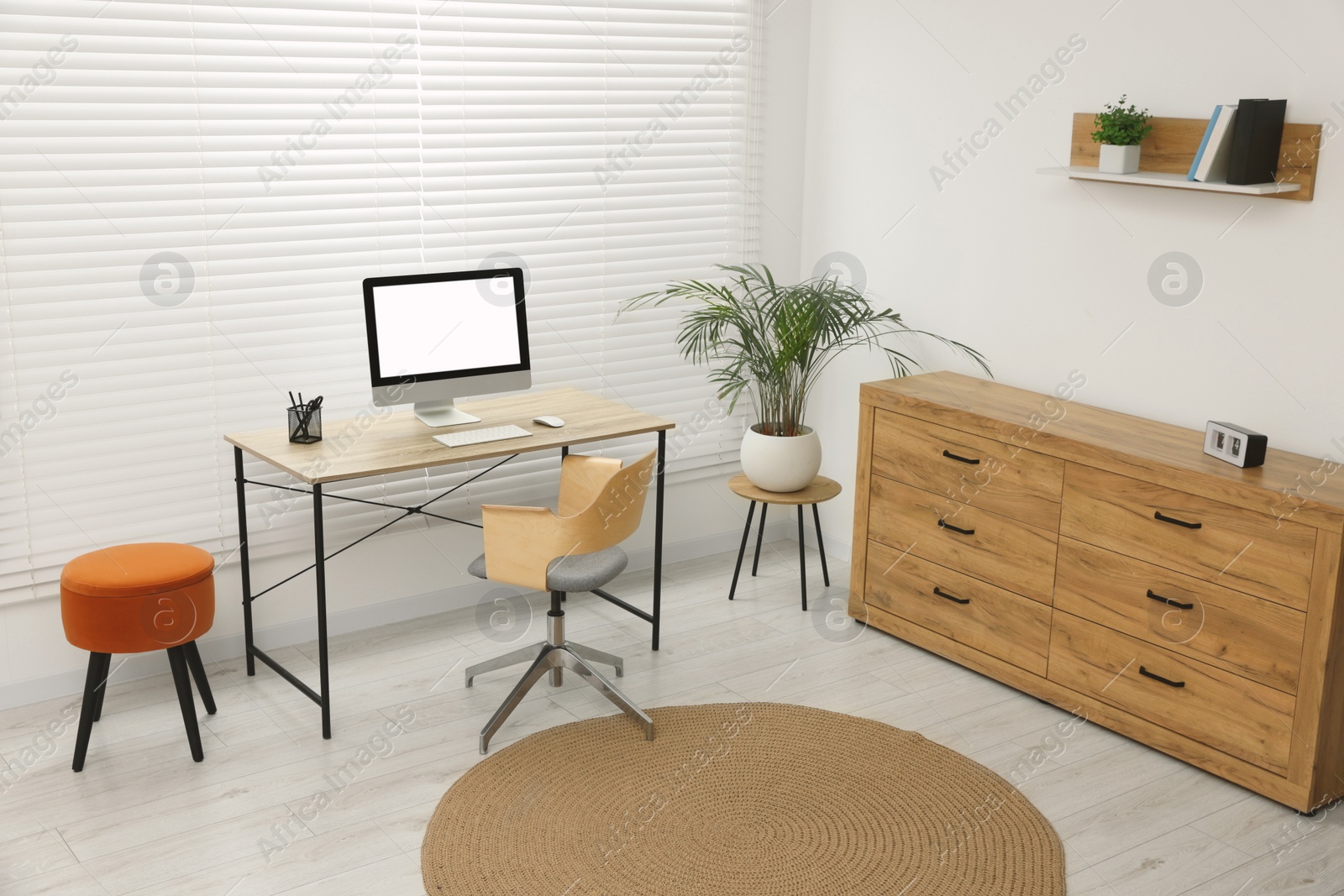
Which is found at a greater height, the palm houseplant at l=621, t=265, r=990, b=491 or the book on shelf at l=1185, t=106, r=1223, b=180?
the book on shelf at l=1185, t=106, r=1223, b=180

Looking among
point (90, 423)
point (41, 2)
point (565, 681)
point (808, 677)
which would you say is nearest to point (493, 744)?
point (565, 681)

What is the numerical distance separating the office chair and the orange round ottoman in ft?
2.60

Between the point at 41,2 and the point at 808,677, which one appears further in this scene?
the point at 808,677

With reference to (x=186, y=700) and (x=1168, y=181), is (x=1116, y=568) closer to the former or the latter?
(x=1168, y=181)

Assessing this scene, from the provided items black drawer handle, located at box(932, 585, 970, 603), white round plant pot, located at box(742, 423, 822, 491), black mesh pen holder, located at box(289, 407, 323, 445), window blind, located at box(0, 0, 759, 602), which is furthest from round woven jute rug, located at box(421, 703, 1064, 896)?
window blind, located at box(0, 0, 759, 602)

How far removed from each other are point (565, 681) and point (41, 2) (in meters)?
2.54

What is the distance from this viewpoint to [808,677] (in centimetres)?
405

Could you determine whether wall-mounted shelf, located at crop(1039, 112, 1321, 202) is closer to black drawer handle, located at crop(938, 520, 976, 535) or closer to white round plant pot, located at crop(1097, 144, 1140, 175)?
white round plant pot, located at crop(1097, 144, 1140, 175)

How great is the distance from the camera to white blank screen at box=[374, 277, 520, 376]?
12.6 feet

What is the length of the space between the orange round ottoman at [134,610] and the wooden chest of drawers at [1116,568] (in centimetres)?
227

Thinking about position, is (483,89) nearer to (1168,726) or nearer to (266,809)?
(266,809)

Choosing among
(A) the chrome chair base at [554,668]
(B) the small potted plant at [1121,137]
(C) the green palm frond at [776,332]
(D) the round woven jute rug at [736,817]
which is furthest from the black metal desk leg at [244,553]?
(B) the small potted plant at [1121,137]

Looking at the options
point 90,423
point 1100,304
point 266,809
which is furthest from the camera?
point 1100,304

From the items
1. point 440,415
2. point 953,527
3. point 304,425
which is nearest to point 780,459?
→ point 953,527
